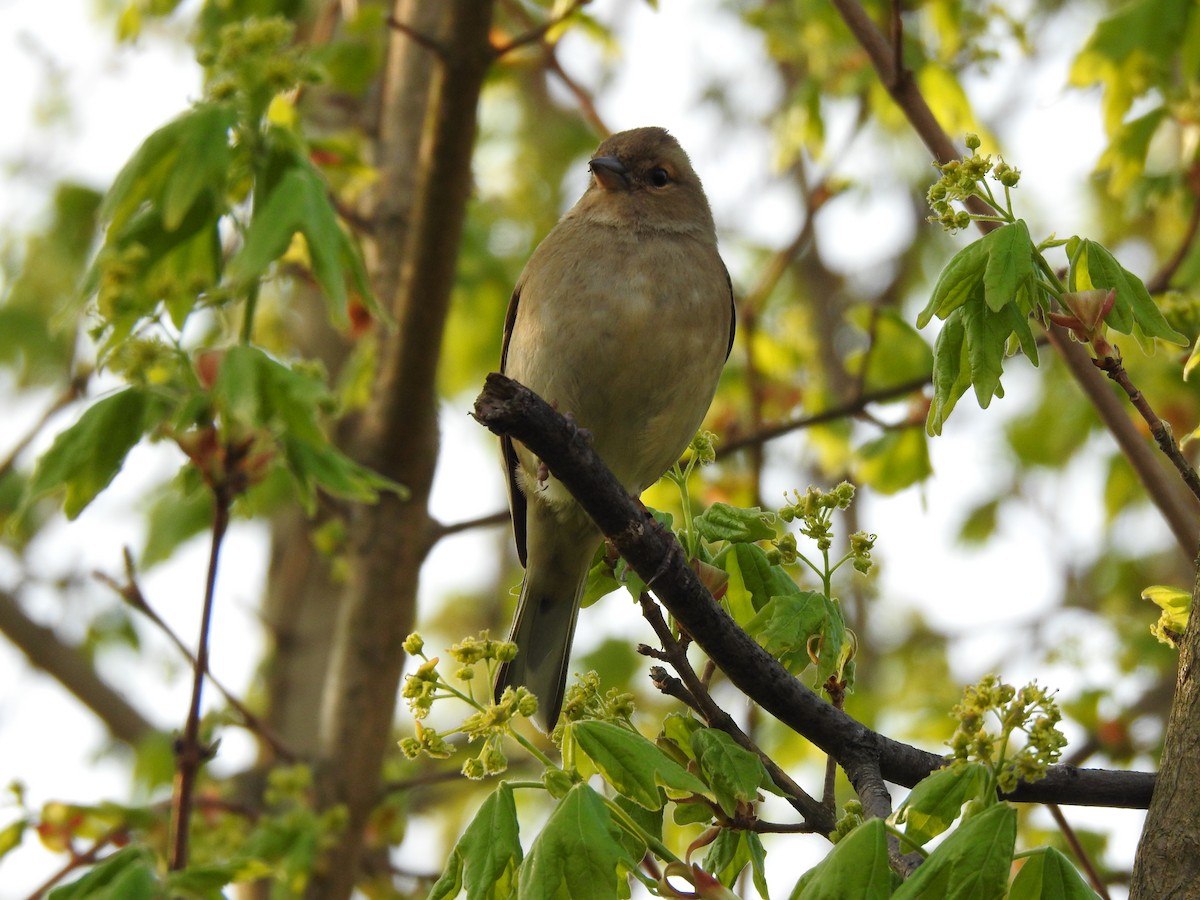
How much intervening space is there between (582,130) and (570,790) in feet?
27.2

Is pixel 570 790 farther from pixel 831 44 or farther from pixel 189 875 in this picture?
pixel 831 44

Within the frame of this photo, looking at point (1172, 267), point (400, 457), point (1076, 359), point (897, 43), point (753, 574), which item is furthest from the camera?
point (400, 457)

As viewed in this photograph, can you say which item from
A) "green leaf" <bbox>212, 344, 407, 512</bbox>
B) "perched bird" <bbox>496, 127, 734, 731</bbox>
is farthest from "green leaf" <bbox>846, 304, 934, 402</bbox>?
"green leaf" <bbox>212, 344, 407, 512</bbox>

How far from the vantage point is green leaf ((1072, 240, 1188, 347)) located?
277cm

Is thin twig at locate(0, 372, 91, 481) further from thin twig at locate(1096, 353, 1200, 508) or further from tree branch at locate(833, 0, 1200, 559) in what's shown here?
thin twig at locate(1096, 353, 1200, 508)

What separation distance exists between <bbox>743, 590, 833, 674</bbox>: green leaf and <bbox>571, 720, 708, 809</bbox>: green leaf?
0.43 m

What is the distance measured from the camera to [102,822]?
4.75 meters

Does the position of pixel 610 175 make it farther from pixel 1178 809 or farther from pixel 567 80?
pixel 1178 809

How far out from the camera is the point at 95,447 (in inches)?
141

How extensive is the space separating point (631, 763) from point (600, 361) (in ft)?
8.18

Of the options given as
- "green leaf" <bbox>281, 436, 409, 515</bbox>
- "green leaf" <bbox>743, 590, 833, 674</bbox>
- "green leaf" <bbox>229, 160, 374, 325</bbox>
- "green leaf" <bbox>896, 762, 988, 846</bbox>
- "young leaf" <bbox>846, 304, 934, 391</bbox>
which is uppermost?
"young leaf" <bbox>846, 304, 934, 391</bbox>

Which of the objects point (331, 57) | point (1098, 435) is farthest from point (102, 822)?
point (1098, 435)

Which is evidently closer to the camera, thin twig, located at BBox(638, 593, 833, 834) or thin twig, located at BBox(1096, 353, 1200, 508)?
thin twig, located at BBox(1096, 353, 1200, 508)

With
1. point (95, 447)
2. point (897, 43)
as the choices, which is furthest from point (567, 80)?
point (95, 447)
